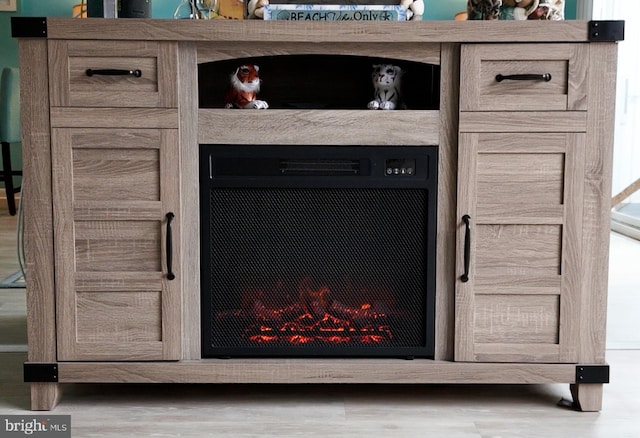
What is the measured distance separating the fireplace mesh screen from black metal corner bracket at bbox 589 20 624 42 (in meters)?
0.52

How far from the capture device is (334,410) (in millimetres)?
1854

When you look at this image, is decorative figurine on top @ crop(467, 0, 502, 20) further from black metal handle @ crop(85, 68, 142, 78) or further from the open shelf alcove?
black metal handle @ crop(85, 68, 142, 78)

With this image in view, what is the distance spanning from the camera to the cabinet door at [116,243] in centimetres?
181

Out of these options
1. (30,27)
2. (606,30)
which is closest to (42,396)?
(30,27)

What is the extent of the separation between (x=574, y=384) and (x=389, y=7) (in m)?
1.00

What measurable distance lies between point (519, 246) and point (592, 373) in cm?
34

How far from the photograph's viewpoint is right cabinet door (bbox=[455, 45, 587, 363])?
5.92 ft

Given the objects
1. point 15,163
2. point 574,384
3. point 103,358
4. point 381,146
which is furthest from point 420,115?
point 15,163

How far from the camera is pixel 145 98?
1.79 meters

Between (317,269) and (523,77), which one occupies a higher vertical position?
(523,77)

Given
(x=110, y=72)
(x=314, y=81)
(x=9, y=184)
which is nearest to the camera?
(x=110, y=72)

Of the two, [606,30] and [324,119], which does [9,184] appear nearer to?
[324,119]

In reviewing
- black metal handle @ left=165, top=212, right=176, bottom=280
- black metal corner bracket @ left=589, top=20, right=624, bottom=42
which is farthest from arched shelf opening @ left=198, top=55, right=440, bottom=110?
black metal corner bracket @ left=589, top=20, right=624, bottom=42

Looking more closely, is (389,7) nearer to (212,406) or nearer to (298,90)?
(298,90)
